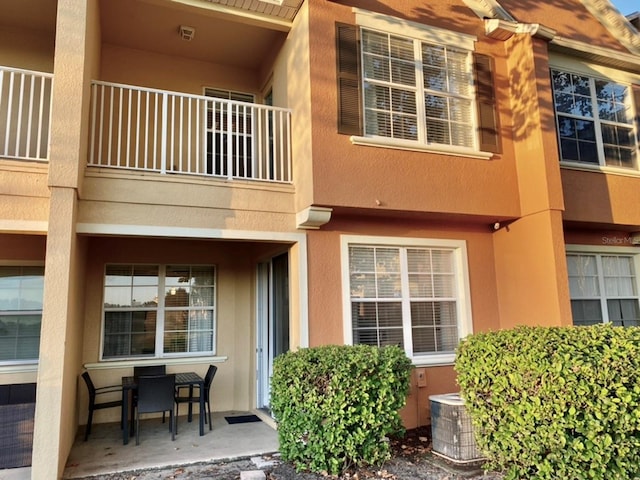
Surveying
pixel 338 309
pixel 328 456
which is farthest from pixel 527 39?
pixel 328 456

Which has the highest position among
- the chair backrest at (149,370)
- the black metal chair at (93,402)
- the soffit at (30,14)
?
the soffit at (30,14)

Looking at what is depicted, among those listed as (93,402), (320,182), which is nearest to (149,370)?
(93,402)

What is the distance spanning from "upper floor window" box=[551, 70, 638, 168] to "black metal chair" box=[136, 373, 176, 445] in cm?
710

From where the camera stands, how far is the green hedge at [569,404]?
13.8ft

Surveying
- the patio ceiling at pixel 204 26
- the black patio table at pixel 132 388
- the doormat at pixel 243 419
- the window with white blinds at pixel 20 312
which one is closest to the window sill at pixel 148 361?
the black patio table at pixel 132 388

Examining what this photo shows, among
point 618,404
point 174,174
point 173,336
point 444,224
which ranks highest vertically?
point 174,174

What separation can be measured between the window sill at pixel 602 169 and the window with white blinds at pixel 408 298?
237 centimetres

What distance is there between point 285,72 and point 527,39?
12.7 feet

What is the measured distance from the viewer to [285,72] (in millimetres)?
7496

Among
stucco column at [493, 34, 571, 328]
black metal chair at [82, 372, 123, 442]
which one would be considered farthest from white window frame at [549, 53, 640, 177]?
black metal chair at [82, 372, 123, 442]

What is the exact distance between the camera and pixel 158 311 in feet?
25.8

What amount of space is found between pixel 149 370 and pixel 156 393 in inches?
46.5

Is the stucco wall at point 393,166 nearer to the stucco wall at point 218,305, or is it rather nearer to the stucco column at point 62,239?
the stucco wall at point 218,305

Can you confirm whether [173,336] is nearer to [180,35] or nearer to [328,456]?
[328,456]
